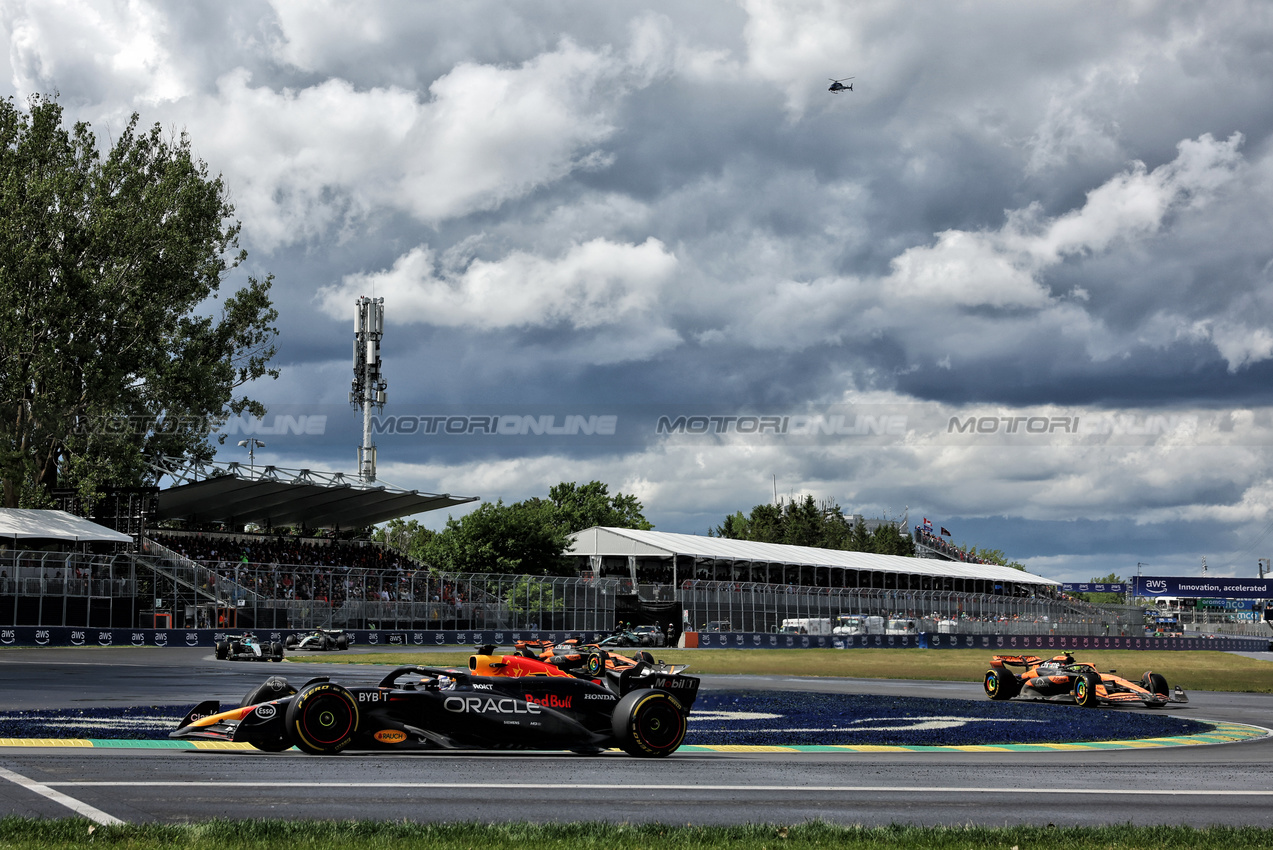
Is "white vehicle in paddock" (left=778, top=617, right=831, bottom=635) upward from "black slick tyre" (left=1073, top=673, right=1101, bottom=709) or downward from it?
downward

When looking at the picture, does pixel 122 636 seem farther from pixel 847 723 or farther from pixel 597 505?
pixel 597 505

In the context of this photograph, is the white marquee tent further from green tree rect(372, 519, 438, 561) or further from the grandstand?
green tree rect(372, 519, 438, 561)

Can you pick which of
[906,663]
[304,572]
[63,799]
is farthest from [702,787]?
[304,572]

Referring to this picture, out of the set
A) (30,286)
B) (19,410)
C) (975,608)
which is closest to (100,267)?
(30,286)

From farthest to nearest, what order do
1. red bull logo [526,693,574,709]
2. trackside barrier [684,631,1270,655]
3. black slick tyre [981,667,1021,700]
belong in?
trackside barrier [684,631,1270,655] < black slick tyre [981,667,1021,700] < red bull logo [526,693,574,709]

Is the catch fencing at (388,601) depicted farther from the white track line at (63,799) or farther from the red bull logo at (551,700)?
the red bull logo at (551,700)

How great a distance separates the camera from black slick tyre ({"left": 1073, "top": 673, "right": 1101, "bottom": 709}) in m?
22.8

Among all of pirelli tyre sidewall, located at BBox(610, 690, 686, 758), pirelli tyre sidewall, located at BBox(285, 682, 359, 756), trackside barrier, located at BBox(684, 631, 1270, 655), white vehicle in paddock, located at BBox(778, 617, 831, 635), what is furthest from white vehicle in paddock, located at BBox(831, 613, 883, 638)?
pirelli tyre sidewall, located at BBox(285, 682, 359, 756)

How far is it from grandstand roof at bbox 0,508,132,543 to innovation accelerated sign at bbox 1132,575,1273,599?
118959 mm

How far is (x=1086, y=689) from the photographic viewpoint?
22922 millimetres

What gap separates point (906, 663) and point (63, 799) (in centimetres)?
4034

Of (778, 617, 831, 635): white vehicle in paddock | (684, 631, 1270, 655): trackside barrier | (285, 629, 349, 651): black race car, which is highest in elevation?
(285, 629, 349, 651): black race car

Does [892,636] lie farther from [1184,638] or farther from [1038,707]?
[1038,707]

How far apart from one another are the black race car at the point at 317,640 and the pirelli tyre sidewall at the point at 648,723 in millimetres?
32004
